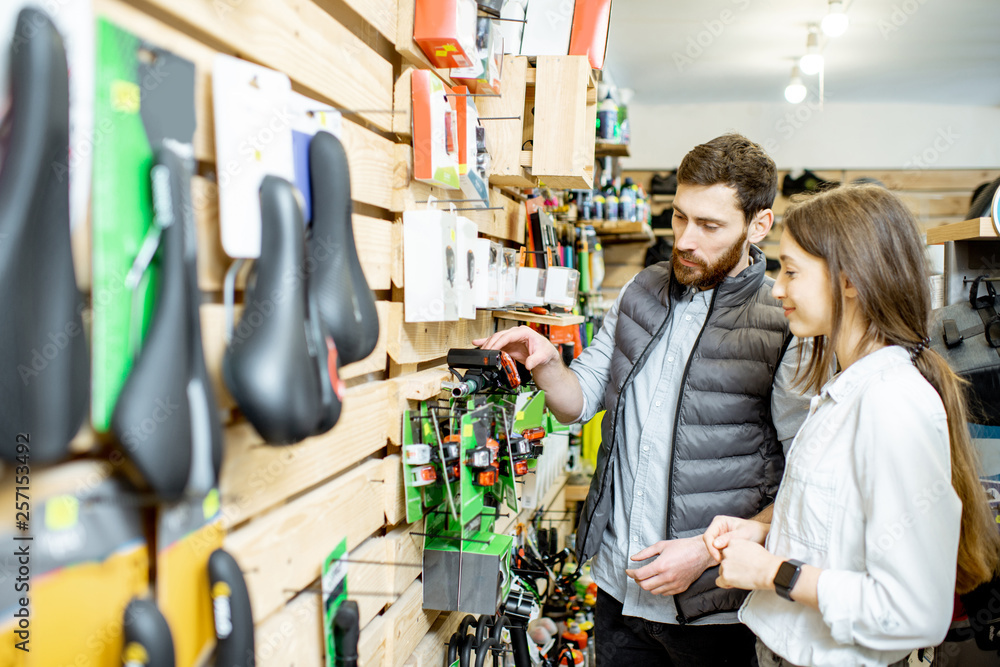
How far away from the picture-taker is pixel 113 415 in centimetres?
58

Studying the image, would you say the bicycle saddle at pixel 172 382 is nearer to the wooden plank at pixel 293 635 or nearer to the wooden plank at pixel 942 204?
the wooden plank at pixel 293 635

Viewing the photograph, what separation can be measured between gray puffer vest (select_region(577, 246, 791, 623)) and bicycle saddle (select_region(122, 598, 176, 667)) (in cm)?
125

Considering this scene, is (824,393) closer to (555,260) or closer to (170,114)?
(170,114)

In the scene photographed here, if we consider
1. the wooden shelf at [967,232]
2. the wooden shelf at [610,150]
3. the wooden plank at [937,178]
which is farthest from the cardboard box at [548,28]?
the wooden plank at [937,178]

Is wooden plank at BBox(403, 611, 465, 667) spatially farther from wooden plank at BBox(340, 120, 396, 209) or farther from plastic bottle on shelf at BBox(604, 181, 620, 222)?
plastic bottle on shelf at BBox(604, 181, 620, 222)

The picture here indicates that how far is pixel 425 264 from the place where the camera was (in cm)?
137

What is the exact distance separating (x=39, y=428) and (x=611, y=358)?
1560 millimetres

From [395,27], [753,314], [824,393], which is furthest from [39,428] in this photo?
[753,314]

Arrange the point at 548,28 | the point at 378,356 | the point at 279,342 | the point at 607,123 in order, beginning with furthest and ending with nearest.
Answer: the point at 607,123, the point at 548,28, the point at 378,356, the point at 279,342

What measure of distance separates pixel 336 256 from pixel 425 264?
52cm

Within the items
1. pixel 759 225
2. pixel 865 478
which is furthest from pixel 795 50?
pixel 865 478

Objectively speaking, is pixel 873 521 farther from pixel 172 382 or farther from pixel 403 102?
pixel 403 102

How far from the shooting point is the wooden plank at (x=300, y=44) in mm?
766

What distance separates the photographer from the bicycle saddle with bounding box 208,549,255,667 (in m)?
0.74
